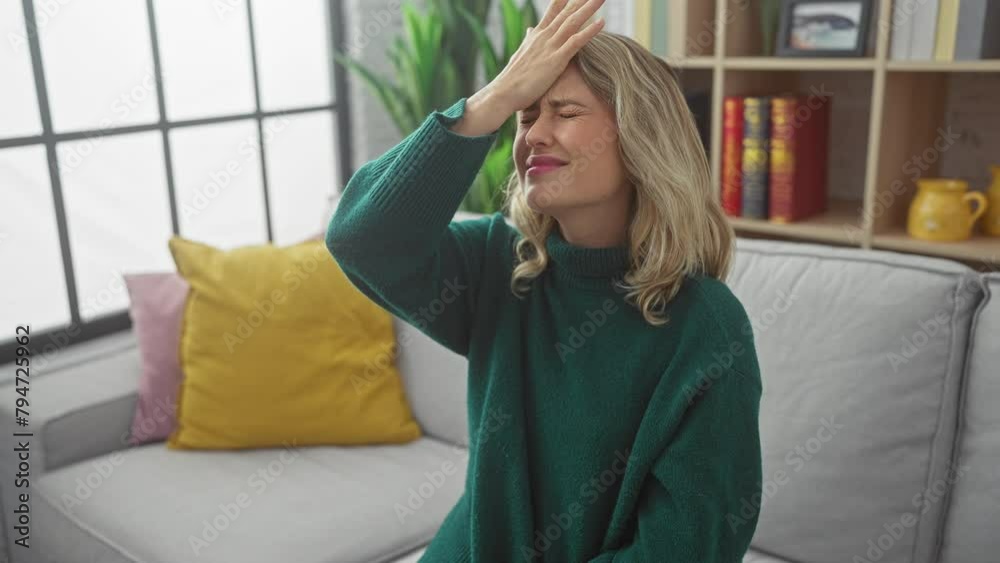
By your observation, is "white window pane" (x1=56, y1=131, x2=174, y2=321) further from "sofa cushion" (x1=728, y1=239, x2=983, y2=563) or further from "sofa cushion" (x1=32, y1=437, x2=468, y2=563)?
"sofa cushion" (x1=728, y1=239, x2=983, y2=563)

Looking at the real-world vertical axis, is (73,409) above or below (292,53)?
below

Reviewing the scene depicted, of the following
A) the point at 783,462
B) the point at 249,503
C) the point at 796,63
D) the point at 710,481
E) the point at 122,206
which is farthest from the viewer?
the point at 122,206

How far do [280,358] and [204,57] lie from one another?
1152 mm

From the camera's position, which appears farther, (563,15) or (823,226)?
(823,226)

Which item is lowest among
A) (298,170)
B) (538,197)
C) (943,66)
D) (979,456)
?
(979,456)

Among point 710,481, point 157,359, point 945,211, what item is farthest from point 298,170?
point 710,481

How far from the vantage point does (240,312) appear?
197cm

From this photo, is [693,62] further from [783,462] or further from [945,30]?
[783,462]

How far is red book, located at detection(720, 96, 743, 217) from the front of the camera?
226 cm

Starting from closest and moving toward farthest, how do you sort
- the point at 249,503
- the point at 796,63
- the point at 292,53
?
1. the point at 249,503
2. the point at 796,63
3. the point at 292,53

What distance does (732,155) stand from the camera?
2.29 metres

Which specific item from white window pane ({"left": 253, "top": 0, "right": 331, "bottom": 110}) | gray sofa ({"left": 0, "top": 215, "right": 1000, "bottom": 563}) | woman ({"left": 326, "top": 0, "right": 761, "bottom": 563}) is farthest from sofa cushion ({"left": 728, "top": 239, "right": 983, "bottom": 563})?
white window pane ({"left": 253, "top": 0, "right": 331, "bottom": 110})

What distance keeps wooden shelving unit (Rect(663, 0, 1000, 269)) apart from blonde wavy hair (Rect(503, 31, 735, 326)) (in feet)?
3.41

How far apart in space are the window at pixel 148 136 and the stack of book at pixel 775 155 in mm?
1387
